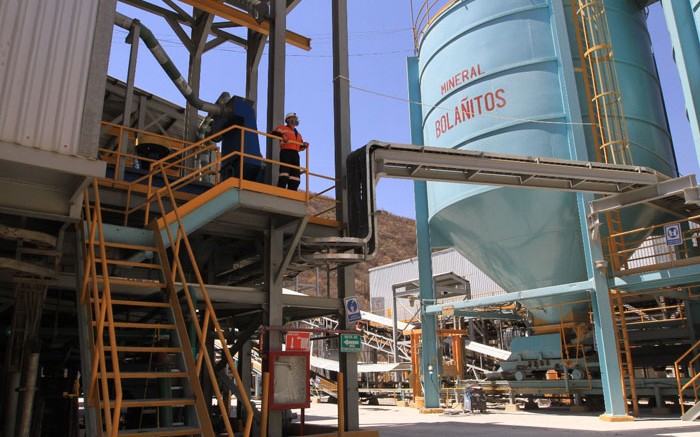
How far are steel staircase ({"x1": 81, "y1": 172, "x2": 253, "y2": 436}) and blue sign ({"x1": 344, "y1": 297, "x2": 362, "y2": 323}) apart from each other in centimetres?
243

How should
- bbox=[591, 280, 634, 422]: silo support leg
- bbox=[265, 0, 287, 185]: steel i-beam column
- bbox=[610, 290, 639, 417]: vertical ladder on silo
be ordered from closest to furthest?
bbox=[265, 0, 287, 185]: steel i-beam column
bbox=[591, 280, 634, 422]: silo support leg
bbox=[610, 290, 639, 417]: vertical ladder on silo

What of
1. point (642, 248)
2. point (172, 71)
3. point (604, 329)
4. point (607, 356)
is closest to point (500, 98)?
point (642, 248)

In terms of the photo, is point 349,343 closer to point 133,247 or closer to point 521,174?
point 133,247

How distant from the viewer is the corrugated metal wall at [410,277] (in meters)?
32.1

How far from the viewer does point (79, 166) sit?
537 cm

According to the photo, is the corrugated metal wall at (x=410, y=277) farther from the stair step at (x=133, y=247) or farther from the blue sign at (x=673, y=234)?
the stair step at (x=133, y=247)

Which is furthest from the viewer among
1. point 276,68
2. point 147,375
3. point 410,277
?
point 410,277

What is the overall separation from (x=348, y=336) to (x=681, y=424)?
22.3 feet

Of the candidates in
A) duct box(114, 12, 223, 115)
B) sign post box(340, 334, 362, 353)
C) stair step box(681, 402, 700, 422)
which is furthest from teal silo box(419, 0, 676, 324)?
duct box(114, 12, 223, 115)

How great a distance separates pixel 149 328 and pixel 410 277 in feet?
101

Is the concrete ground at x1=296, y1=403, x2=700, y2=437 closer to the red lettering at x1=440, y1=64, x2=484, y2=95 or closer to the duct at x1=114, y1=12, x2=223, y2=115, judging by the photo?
the duct at x1=114, y1=12, x2=223, y2=115

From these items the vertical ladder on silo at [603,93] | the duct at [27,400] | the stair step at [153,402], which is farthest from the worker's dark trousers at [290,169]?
the vertical ladder on silo at [603,93]

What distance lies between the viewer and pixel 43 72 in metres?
5.37

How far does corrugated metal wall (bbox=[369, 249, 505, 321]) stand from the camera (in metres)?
32.1
